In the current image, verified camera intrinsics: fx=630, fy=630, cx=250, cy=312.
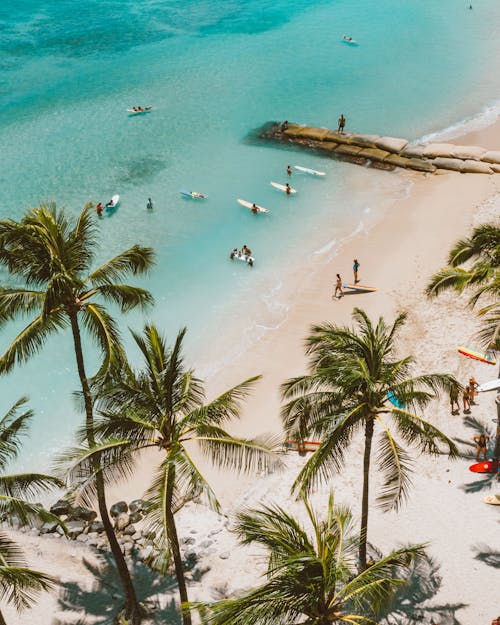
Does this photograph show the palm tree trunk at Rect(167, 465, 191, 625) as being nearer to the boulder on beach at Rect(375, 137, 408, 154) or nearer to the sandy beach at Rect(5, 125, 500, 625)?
the sandy beach at Rect(5, 125, 500, 625)

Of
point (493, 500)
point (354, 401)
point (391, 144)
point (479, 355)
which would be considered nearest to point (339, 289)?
point (479, 355)

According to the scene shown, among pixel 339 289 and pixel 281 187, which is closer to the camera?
pixel 339 289

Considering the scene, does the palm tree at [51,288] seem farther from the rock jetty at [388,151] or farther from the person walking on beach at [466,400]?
the rock jetty at [388,151]

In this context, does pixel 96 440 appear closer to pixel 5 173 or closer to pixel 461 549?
pixel 461 549

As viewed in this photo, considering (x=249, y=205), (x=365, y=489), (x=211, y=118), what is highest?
(x=211, y=118)

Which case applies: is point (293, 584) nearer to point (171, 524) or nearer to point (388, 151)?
point (171, 524)

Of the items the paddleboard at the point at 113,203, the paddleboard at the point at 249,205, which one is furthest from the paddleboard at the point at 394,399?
the paddleboard at the point at 113,203

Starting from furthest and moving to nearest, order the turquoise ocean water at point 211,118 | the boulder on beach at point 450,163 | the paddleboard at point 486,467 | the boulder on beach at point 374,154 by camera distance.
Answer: the boulder on beach at point 374,154 < the boulder on beach at point 450,163 < the turquoise ocean water at point 211,118 < the paddleboard at point 486,467
